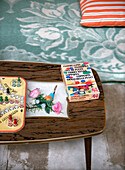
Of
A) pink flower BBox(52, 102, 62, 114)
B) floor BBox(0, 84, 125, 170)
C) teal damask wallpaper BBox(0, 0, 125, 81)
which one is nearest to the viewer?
pink flower BBox(52, 102, 62, 114)

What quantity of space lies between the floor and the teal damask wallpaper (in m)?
0.58

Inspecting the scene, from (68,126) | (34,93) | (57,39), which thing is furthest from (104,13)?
(68,126)

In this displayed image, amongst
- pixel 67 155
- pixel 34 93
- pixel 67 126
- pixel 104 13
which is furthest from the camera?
pixel 104 13

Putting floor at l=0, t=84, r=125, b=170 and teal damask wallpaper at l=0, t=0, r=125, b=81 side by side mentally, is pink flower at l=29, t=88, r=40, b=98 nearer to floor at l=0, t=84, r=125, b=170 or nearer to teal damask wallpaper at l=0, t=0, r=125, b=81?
floor at l=0, t=84, r=125, b=170

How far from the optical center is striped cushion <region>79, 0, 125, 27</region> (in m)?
1.98

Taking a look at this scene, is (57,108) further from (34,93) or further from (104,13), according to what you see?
(104,13)

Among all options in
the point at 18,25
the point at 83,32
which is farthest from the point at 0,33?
the point at 83,32

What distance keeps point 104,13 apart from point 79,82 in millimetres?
1121

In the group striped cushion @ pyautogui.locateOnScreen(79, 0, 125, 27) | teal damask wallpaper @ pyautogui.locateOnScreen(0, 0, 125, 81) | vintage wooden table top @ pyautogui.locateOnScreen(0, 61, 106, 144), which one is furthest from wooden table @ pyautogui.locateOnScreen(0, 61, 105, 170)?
striped cushion @ pyautogui.locateOnScreen(79, 0, 125, 27)

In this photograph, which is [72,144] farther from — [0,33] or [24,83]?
[0,33]

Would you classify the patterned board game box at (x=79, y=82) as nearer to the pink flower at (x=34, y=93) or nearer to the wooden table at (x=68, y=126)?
the wooden table at (x=68, y=126)

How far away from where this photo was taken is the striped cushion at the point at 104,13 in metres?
1.98

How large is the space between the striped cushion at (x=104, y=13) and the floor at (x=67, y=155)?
1118 mm

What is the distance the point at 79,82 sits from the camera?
3.82 feet
